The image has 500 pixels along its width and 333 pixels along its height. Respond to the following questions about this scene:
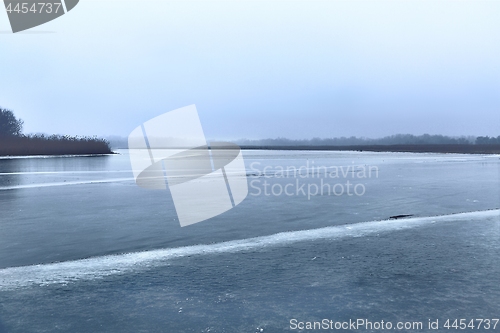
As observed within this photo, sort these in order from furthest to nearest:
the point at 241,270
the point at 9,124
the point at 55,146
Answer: the point at 9,124 → the point at 55,146 → the point at 241,270

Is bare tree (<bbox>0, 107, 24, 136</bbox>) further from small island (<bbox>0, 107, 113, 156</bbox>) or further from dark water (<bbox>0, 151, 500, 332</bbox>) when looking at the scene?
dark water (<bbox>0, 151, 500, 332</bbox>)

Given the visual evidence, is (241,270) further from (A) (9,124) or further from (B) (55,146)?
(A) (9,124)

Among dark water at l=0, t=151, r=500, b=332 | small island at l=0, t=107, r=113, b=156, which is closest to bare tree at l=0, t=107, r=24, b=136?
small island at l=0, t=107, r=113, b=156

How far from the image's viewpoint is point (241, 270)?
4.42 m

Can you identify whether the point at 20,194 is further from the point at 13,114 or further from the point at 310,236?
the point at 13,114

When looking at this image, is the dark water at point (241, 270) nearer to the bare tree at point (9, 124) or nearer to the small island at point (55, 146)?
the small island at point (55, 146)

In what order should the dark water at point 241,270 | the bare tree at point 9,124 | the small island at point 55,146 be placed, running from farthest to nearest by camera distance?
the bare tree at point 9,124 → the small island at point 55,146 → the dark water at point 241,270

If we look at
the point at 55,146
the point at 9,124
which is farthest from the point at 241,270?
the point at 9,124

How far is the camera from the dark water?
127 inches

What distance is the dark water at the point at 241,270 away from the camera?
3234 mm

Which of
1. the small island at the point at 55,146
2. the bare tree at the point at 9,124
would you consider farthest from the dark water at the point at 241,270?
the bare tree at the point at 9,124

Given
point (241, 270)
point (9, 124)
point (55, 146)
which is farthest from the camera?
point (9, 124)

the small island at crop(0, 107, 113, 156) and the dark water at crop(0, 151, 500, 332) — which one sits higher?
the small island at crop(0, 107, 113, 156)

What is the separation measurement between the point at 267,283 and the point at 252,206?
18.0 feet
